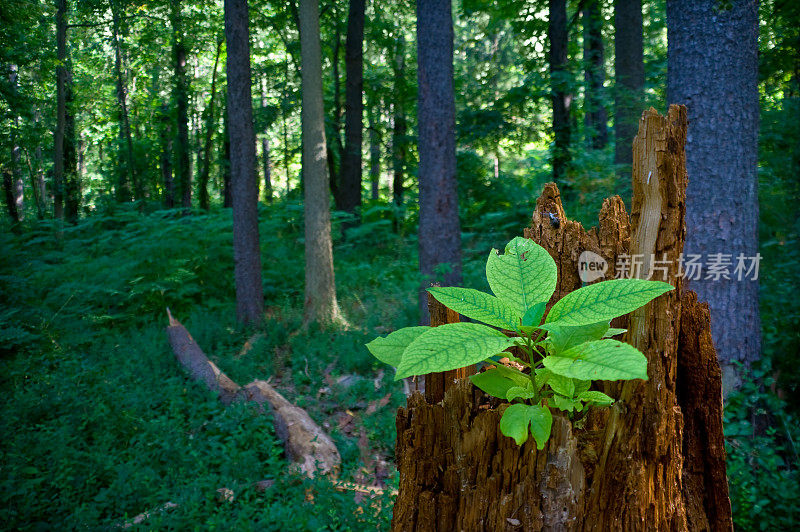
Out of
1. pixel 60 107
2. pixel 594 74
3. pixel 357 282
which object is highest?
Answer: pixel 60 107

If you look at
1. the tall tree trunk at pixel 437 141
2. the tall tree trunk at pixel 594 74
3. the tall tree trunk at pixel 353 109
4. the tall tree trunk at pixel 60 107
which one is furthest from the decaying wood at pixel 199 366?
the tall tree trunk at pixel 60 107

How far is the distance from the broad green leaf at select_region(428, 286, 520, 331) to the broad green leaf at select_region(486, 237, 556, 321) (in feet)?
0.13

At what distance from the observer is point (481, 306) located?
50.1 inches

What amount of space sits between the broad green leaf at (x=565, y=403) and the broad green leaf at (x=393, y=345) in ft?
A: 1.20

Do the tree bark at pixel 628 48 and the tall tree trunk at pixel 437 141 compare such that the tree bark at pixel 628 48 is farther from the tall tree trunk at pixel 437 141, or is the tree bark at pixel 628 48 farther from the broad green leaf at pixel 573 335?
the broad green leaf at pixel 573 335

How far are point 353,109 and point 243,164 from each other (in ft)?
19.9

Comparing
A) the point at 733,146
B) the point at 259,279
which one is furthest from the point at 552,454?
the point at 259,279

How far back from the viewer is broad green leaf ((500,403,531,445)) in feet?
3.79

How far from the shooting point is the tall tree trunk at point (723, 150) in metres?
4.40

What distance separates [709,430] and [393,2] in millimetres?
19630

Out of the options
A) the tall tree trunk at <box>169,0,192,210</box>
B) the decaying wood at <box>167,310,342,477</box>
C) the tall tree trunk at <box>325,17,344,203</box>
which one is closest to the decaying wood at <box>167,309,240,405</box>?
the decaying wood at <box>167,310,342,477</box>

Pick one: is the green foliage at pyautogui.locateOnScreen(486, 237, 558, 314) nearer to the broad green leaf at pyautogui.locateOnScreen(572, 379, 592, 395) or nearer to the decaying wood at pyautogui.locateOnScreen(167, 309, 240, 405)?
the broad green leaf at pyautogui.locateOnScreen(572, 379, 592, 395)

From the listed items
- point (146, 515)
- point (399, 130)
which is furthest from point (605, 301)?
point (399, 130)

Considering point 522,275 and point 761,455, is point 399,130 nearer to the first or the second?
point 761,455
